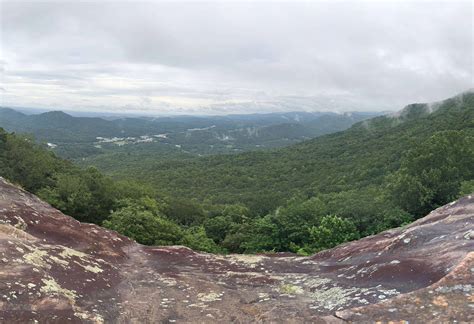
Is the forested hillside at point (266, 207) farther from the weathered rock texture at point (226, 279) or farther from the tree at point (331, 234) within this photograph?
the weathered rock texture at point (226, 279)

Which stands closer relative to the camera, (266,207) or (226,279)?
(226,279)

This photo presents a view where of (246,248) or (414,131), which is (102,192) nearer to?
(246,248)

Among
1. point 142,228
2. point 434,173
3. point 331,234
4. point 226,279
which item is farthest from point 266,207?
point 226,279

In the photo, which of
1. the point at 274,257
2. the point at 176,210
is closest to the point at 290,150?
the point at 176,210

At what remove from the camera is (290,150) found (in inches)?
7156

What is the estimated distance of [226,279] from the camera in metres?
11.9

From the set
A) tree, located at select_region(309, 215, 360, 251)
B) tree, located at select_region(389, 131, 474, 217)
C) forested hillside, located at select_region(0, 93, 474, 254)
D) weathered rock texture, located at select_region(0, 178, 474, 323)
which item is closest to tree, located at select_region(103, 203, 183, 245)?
forested hillside, located at select_region(0, 93, 474, 254)

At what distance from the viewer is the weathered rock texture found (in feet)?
25.9

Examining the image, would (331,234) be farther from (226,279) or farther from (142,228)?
(226,279)

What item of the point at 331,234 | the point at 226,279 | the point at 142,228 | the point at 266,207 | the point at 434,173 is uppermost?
the point at 434,173

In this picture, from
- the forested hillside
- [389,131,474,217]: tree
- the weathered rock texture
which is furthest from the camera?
[389,131,474,217]: tree

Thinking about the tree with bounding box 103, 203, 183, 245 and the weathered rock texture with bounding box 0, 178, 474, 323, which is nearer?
the weathered rock texture with bounding box 0, 178, 474, 323

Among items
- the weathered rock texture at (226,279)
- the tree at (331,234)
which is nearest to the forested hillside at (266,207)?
the tree at (331,234)

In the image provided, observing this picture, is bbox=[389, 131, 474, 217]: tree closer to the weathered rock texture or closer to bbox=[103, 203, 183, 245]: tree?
the weathered rock texture
